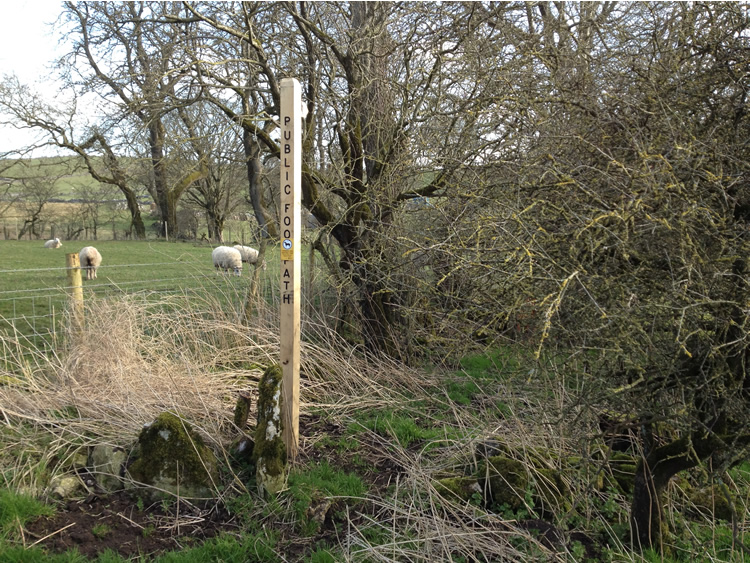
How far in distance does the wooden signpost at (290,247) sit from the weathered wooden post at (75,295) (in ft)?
8.56

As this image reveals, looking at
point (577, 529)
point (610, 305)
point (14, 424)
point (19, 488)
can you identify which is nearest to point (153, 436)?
point (19, 488)

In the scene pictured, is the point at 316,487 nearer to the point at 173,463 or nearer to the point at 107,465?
the point at 173,463

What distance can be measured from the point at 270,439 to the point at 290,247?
1.38 m

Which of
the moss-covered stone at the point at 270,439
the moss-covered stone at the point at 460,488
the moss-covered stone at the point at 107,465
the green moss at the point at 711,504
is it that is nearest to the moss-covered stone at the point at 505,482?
the moss-covered stone at the point at 460,488

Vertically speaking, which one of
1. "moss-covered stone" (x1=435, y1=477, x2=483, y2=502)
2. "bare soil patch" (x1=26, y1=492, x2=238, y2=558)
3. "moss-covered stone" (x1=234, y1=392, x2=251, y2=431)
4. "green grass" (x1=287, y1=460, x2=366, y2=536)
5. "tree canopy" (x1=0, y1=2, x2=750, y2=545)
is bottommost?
"bare soil patch" (x1=26, y1=492, x2=238, y2=558)

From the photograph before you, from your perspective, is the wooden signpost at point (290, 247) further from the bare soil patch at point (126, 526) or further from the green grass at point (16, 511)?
the green grass at point (16, 511)

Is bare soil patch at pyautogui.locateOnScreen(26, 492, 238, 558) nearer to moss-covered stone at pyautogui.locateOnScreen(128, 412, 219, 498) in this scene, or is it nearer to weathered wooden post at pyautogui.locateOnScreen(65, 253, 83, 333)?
moss-covered stone at pyautogui.locateOnScreen(128, 412, 219, 498)

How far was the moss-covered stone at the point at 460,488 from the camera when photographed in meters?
3.54

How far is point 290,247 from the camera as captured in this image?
4219 mm

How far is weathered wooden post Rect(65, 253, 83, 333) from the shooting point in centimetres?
577

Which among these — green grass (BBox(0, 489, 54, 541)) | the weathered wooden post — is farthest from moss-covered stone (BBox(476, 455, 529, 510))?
the weathered wooden post

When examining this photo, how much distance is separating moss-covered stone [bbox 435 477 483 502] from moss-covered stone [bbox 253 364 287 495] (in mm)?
1077

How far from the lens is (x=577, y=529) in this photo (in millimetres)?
3328

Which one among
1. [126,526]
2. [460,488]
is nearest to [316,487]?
[460,488]
